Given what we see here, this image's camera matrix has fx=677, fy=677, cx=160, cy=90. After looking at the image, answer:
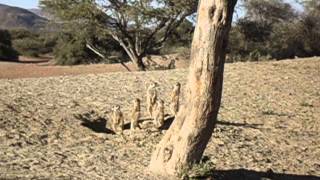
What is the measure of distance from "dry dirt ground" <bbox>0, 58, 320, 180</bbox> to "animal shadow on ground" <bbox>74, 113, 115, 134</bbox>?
2cm

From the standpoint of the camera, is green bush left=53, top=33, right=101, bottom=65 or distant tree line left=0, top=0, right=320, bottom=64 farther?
green bush left=53, top=33, right=101, bottom=65

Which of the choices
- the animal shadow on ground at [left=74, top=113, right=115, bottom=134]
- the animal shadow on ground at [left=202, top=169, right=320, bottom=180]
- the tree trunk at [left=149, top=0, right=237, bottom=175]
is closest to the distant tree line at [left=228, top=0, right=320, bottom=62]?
the animal shadow on ground at [left=74, top=113, right=115, bottom=134]

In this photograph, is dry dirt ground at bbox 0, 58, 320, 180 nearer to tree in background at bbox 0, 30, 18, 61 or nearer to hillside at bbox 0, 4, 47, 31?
tree in background at bbox 0, 30, 18, 61

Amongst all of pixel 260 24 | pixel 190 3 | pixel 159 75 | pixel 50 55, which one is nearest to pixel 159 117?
pixel 159 75

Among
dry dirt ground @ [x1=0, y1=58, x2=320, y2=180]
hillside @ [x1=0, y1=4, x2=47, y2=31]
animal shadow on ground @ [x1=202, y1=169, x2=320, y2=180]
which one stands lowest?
animal shadow on ground @ [x1=202, y1=169, x2=320, y2=180]

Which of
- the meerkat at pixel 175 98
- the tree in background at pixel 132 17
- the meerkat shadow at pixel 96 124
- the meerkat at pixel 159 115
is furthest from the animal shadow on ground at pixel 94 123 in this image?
the tree in background at pixel 132 17

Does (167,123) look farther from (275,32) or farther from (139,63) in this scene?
(275,32)

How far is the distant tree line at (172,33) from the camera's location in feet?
86.6

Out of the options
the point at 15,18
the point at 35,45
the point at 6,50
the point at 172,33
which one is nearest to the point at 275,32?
the point at 172,33

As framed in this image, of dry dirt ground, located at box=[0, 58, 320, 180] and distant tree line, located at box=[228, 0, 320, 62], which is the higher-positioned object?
distant tree line, located at box=[228, 0, 320, 62]

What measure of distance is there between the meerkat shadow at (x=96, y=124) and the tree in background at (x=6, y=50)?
31.0 m

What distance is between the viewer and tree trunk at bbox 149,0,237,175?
8.14 metres

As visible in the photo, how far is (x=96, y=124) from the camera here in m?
12.1

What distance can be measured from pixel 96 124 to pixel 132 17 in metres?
14.6
